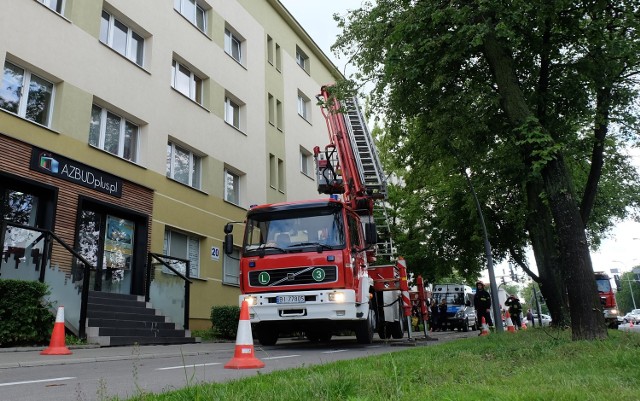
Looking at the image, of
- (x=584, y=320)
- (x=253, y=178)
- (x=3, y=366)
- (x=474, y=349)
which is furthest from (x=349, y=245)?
(x=253, y=178)

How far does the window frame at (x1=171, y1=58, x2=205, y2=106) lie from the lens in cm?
1803

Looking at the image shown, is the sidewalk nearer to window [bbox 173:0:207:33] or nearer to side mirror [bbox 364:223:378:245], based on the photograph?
side mirror [bbox 364:223:378:245]

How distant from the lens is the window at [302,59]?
96.7 ft

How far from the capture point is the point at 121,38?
620 inches

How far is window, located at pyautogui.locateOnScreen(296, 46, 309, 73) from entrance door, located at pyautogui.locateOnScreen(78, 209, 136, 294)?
17.6 m

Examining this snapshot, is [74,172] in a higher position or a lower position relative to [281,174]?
lower

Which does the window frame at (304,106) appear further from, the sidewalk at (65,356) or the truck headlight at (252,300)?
the sidewalk at (65,356)

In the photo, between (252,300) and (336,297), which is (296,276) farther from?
(252,300)

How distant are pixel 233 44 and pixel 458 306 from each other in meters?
22.5

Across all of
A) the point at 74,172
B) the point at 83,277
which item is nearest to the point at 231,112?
the point at 74,172

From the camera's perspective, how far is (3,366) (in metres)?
6.88

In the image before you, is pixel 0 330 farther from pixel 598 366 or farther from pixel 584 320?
pixel 584 320

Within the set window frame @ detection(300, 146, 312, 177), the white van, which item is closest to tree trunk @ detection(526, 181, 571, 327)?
window frame @ detection(300, 146, 312, 177)

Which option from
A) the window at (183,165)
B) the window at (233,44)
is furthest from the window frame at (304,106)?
the window at (183,165)
